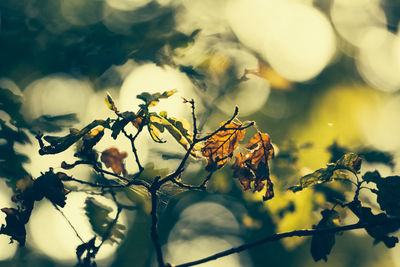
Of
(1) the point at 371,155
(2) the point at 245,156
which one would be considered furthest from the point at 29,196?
(1) the point at 371,155

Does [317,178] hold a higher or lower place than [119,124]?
lower

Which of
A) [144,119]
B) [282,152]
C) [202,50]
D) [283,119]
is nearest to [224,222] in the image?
[283,119]

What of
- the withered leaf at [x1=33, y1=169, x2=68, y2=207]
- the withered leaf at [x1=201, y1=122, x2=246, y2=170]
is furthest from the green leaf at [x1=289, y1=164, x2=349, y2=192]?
the withered leaf at [x1=33, y1=169, x2=68, y2=207]

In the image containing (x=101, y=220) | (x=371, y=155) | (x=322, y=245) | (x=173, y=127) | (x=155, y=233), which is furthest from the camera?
(x=371, y=155)

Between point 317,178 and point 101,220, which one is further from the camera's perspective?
point 101,220

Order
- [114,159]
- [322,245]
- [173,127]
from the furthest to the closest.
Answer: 1. [114,159]
2. [322,245]
3. [173,127]

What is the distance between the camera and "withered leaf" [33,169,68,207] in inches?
53.7

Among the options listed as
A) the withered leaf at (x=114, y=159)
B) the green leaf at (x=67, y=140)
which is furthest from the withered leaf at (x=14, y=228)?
the withered leaf at (x=114, y=159)

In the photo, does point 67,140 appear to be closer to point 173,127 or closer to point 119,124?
point 119,124

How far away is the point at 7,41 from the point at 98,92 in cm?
93

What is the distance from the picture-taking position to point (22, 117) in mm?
1991

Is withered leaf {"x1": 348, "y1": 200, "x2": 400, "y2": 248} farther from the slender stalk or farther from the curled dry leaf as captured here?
the slender stalk

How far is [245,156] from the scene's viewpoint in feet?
4.91

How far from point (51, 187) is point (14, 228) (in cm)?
28
